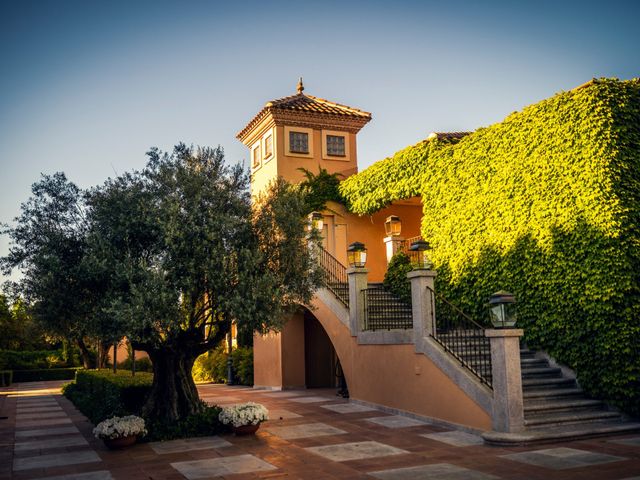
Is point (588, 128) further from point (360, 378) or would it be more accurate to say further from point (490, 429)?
point (360, 378)

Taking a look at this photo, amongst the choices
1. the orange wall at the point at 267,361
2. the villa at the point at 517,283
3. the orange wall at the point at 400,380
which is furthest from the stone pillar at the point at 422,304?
the orange wall at the point at 267,361

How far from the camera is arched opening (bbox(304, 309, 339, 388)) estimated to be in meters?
18.3

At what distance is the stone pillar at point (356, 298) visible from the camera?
43.8ft

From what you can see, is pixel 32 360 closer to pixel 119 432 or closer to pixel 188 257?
pixel 119 432

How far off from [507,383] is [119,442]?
6.07 metres

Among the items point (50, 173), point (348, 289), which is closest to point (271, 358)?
point (348, 289)

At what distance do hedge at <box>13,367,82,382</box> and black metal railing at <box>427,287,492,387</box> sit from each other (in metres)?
25.3

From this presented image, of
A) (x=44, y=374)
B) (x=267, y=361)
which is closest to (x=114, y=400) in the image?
(x=267, y=361)

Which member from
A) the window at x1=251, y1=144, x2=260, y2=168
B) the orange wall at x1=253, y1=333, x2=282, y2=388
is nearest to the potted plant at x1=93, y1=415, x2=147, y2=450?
the orange wall at x1=253, y1=333, x2=282, y2=388

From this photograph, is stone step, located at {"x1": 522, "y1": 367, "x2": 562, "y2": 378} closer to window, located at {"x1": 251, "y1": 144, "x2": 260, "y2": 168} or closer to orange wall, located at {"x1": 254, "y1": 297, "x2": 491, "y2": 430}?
orange wall, located at {"x1": 254, "y1": 297, "x2": 491, "y2": 430}

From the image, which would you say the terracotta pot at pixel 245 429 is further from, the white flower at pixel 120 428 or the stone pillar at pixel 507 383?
the stone pillar at pixel 507 383

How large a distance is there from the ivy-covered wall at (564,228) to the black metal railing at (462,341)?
490mm

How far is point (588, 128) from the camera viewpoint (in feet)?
33.5

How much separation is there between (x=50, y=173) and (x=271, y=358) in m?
10.5
